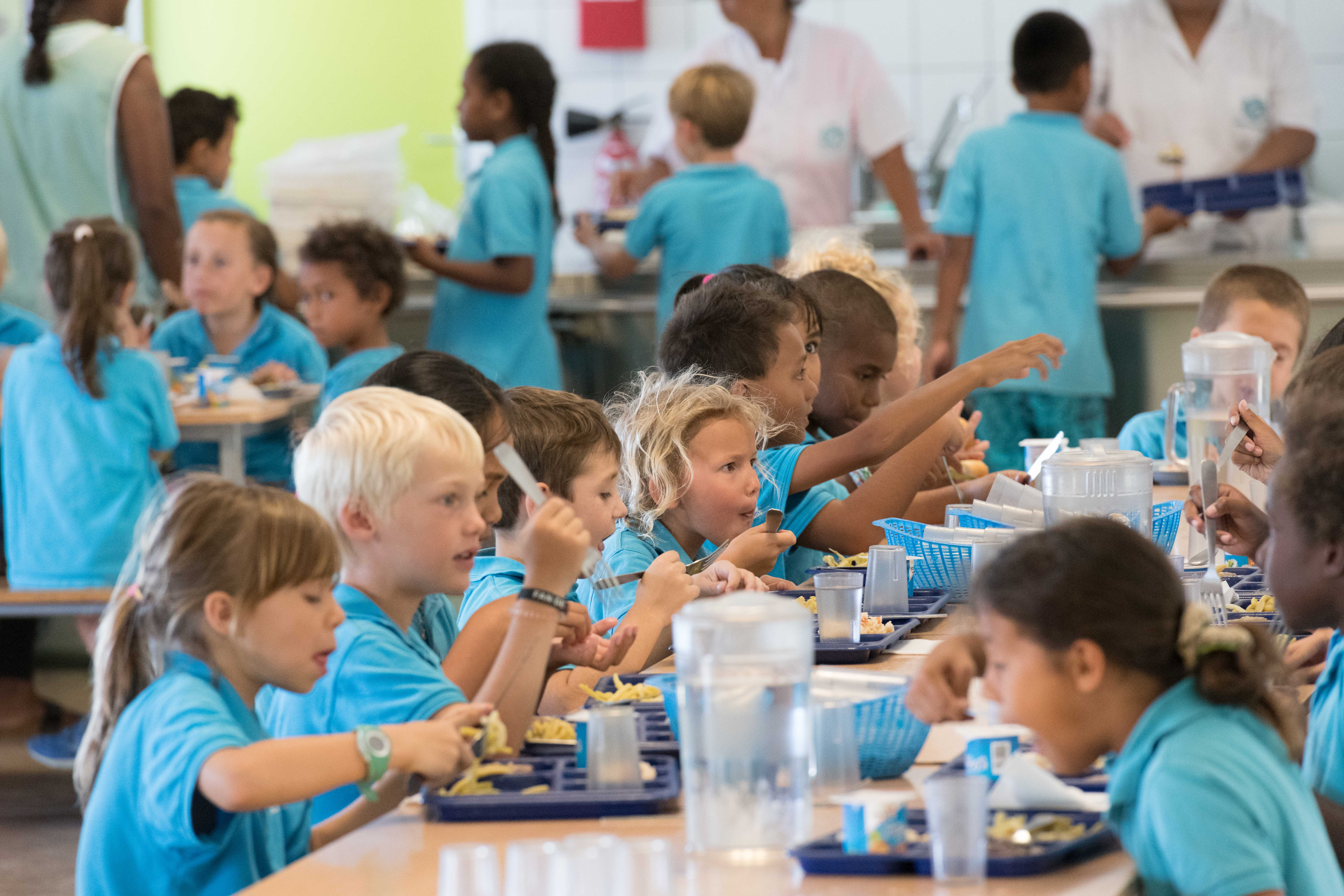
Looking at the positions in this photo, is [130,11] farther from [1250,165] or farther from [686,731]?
[686,731]

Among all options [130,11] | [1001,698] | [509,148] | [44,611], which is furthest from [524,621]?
[130,11]

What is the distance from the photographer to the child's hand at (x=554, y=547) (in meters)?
1.48

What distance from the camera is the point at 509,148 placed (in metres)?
4.48

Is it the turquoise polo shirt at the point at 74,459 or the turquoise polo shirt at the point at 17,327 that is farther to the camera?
the turquoise polo shirt at the point at 17,327

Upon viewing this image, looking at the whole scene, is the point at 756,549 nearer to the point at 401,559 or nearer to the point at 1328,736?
the point at 401,559

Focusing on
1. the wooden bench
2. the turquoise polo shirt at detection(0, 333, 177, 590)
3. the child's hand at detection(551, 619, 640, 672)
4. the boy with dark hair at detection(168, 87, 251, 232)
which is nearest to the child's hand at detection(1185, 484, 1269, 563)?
the child's hand at detection(551, 619, 640, 672)

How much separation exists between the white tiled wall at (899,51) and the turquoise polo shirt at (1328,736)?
4348 millimetres

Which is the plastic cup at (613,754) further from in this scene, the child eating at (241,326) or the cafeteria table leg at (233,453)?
the child eating at (241,326)

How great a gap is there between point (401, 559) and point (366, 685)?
142 millimetres

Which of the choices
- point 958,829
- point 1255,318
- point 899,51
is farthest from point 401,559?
point 899,51

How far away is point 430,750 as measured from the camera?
132 centimetres

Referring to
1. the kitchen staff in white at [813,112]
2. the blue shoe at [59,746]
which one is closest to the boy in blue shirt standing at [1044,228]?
the kitchen staff in white at [813,112]

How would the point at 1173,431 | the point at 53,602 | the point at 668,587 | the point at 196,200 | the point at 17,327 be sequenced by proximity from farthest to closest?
the point at 196,200
the point at 17,327
the point at 53,602
the point at 1173,431
the point at 668,587

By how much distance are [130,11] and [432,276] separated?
241 cm
